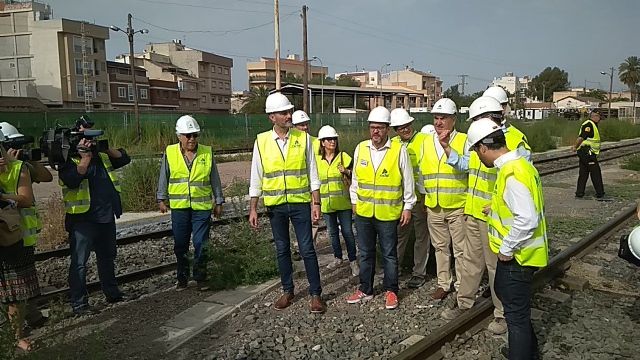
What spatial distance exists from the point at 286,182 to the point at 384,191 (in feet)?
3.28

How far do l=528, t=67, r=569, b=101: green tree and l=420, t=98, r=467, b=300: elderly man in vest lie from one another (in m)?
142

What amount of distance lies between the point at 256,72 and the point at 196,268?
11319 centimetres

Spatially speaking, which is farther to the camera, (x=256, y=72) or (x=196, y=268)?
(x=256, y=72)

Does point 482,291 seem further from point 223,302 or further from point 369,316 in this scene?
point 223,302

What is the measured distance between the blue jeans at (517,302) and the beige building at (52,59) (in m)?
62.4

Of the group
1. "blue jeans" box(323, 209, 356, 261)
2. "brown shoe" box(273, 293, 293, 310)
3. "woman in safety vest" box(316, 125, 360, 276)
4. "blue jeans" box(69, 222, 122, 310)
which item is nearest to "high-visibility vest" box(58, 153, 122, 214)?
"blue jeans" box(69, 222, 122, 310)

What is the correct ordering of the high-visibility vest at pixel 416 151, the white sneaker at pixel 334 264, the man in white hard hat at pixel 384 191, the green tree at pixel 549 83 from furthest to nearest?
the green tree at pixel 549 83 → the white sneaker at pixel 334 264 → the high-visibility vest at pixel 416 151 → the man in white hard hat at pixel 384 191

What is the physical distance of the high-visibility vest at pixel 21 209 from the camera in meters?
4.62

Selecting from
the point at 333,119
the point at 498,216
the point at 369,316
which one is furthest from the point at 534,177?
the point at 333,119

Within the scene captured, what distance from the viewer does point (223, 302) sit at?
5609 millimetres

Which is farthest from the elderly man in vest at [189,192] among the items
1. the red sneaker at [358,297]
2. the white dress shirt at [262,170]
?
the red sneaker at [358,297]

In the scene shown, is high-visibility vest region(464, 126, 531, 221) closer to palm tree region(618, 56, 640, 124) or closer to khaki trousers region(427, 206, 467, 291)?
khaki trousers region(427, 206, 467, 291)

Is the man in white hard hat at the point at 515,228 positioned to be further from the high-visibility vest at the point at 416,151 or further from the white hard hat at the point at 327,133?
the white hard hat at the point at 327,133

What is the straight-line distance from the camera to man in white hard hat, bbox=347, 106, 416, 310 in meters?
5.24
